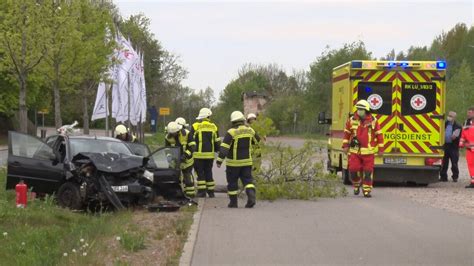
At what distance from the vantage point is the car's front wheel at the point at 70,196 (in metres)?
11.4

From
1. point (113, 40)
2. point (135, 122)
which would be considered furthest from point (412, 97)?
point (135, 122)

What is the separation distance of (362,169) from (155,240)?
6.44 metres

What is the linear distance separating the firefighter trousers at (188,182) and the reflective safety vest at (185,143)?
10cm

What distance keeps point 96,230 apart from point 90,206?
2.43m

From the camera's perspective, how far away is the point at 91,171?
37.0 ft

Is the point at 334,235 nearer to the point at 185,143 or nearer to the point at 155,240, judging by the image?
the point at 155,240

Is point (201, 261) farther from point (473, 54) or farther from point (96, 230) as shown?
point (473, 54)

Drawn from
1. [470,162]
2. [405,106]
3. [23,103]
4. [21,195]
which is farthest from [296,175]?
[23,103]

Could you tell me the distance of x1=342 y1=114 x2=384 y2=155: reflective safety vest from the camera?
1412cm

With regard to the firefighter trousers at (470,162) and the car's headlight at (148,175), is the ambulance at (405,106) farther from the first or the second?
the car's headlight at (148,175)

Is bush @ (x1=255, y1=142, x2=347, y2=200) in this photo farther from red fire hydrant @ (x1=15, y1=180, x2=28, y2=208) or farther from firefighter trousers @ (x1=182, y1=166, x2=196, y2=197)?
red fire hydrant @ (x1=15, y1=180, x2=28, y2=208)

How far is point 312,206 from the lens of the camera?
1250 centimetres

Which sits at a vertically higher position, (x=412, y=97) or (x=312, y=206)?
(x=412, y=97)

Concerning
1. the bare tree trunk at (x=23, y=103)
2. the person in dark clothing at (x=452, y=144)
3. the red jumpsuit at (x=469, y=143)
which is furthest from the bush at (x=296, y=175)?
the bare tree trunk at (x=23, y=103)
